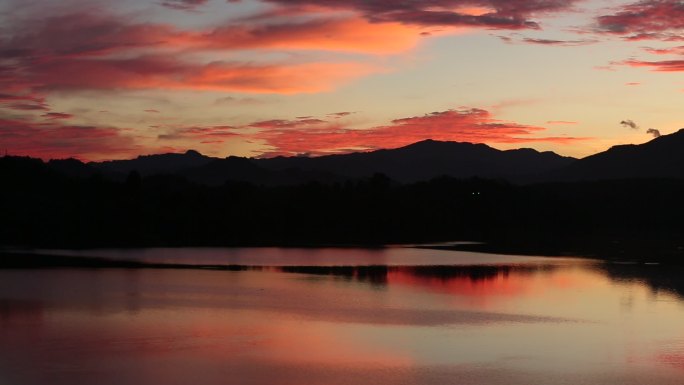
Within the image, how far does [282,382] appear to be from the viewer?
1659cm

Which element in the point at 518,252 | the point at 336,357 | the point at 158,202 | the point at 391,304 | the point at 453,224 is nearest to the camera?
the point at 336,357

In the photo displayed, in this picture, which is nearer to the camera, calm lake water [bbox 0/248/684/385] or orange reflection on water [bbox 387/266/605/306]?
calm lake water [bbox 0/248/684/385]

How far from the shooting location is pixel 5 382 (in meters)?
16.1

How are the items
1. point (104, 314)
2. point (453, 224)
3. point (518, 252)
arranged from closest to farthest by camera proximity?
point (104, 314)
point (518, 252)
point (453, 224)

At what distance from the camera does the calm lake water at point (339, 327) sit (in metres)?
17.5

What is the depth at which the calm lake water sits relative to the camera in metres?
17.5

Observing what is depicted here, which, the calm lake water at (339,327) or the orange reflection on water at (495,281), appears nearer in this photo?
the calm lake water at (339,327)

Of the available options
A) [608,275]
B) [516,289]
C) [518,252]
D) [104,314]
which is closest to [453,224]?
A: [518,252]

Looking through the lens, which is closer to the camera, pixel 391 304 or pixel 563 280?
pixel 391 304

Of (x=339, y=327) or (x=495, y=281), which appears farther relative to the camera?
(x=495, y=281)

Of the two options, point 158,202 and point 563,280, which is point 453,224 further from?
point 563,280

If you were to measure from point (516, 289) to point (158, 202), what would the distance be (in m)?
58.2

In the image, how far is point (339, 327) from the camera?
2323 centimetres

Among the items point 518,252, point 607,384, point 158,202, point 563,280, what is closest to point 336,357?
point 607,384
